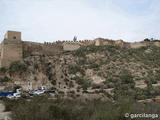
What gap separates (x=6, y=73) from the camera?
87.8 feet

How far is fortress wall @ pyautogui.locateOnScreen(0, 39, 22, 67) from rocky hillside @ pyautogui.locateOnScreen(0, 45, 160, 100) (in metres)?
1.33

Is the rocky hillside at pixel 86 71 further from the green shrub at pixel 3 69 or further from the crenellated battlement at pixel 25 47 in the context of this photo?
the crenellated battlement at pixel 25 47

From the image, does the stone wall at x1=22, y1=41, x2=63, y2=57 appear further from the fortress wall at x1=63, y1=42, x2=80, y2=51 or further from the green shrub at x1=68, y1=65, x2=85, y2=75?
the green shrub at x1=68, y1=65, x2=85, y2=75

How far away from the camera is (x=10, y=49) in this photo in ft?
95.8

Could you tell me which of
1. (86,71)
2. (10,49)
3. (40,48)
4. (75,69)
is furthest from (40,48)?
(86,71)

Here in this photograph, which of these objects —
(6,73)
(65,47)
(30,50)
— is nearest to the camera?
(6,73)

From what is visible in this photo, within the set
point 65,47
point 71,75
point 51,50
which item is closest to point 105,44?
point 65,47

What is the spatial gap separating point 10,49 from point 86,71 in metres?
13.5

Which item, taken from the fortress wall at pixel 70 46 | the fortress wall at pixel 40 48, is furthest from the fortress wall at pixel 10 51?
the fortress wall at pixel 70 46

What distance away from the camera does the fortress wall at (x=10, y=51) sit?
28.2m

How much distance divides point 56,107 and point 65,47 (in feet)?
108

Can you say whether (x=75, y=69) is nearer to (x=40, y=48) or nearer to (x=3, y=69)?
(x=40, y=48)

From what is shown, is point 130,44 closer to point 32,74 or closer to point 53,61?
point 53,61

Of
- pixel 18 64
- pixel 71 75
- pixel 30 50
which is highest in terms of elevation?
pixel 30 50
